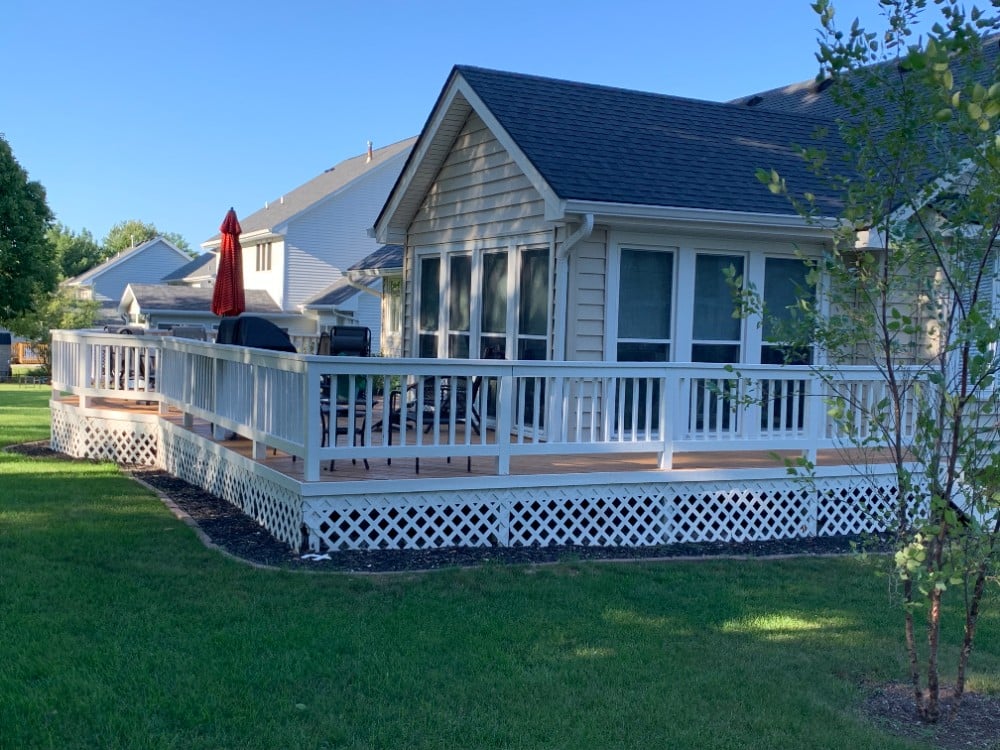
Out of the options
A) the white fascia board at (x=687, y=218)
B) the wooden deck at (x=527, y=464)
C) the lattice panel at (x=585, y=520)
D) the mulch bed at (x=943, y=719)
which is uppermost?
the white fascia board at (x=687, y=218)

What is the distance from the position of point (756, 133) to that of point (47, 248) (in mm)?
18427

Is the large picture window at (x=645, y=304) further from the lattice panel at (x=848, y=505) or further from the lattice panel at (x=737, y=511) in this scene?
the lattice panel at (x=848, y=505)

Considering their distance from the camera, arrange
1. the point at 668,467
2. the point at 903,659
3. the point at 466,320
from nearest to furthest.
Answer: the point at 903,659, the point at 668,467, the point at 466,320

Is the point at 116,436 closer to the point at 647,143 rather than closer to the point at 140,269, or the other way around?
the point at 647,143

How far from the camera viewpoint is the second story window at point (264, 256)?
1481 inches

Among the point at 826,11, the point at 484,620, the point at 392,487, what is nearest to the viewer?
the point at 826,11

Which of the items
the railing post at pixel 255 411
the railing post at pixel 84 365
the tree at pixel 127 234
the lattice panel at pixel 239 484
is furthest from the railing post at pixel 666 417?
the tree at pixel 127 234

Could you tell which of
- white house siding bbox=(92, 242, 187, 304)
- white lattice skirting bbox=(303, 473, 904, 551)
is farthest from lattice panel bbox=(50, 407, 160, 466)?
white house siding bbox=(92, 242, 187, 304)

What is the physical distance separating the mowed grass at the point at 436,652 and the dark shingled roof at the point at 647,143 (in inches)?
146

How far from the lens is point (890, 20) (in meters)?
4.65

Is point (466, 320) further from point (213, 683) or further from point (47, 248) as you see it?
point (47, 248)

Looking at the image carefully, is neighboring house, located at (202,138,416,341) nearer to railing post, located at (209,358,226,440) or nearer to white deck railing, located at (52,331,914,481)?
railing post, located at (209,358,226,440)

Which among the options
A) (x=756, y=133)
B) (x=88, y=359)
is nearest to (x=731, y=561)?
(x=756, y=133)

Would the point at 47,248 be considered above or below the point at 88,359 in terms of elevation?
above
